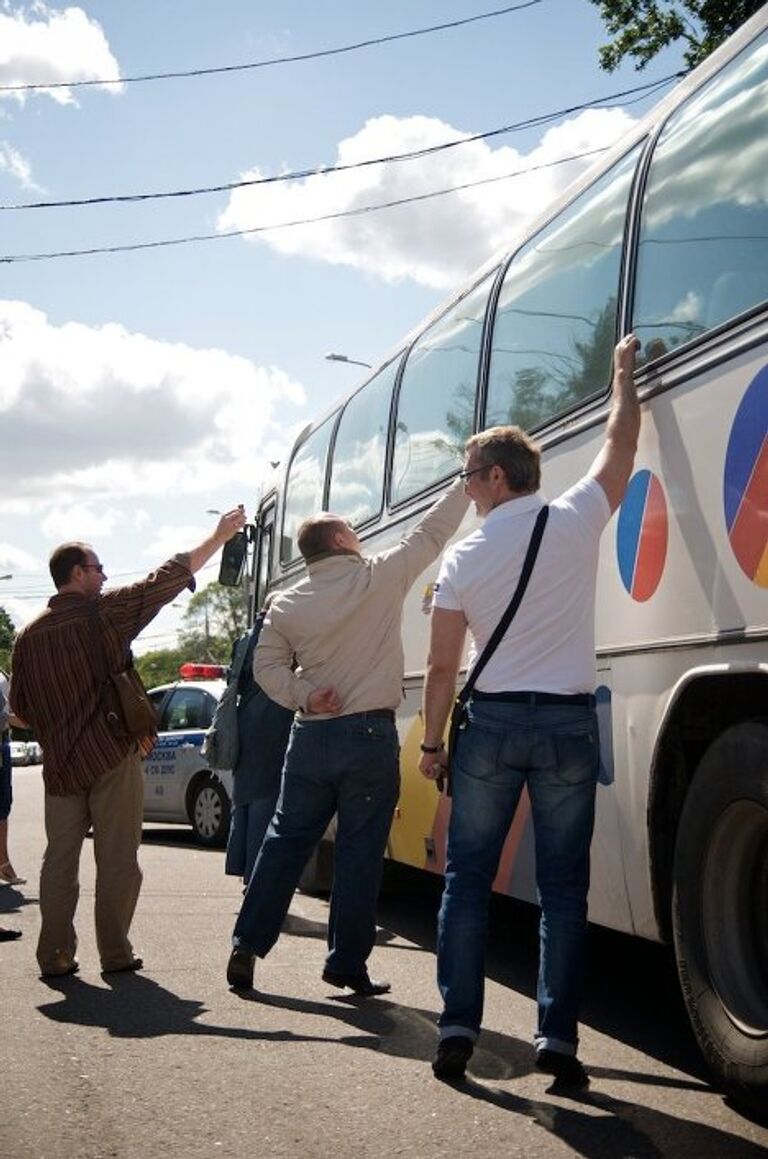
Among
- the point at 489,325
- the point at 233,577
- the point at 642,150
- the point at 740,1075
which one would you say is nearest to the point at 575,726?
the point at 740,1075

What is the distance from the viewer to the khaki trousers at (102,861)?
717 centimetres

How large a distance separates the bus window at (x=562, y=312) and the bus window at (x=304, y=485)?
4.09m

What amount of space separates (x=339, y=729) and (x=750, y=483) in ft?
8.23

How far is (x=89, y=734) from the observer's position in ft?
23.9

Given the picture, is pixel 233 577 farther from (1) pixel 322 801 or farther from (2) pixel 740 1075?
(2) pixel 740 1075

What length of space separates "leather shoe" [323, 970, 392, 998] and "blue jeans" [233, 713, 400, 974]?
30mm

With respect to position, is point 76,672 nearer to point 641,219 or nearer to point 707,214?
point 641,219

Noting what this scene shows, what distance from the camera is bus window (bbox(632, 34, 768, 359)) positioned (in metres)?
4.74

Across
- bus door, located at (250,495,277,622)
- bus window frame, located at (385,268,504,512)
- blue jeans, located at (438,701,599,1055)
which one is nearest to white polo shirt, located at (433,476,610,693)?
blue jeans, located at (438,701,599,1055)

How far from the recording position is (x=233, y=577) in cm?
1414

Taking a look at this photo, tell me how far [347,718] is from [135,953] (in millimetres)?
2132

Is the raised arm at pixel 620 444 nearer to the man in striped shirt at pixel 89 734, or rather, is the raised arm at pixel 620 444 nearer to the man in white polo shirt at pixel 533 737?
the man in white polo shirt at pixel 533 737

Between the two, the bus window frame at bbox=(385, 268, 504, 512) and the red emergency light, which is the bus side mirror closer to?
the red emergency light

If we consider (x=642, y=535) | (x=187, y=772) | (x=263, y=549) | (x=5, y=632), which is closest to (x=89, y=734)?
(x=642, y=535)
